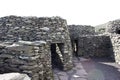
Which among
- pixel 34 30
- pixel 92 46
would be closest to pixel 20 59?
pixel 34 30

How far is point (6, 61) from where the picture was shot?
5.18m

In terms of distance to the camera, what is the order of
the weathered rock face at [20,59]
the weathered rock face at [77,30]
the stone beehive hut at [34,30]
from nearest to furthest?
the weathered rock face at [20,59] → the stone beehive hut at [34,30] → the weathered rock face at [77,30]

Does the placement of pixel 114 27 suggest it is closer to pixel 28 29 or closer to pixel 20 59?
pixel 28 29

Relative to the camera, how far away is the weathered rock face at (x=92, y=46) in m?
15.3

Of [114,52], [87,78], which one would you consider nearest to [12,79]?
[87,78]

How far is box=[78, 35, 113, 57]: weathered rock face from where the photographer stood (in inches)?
601

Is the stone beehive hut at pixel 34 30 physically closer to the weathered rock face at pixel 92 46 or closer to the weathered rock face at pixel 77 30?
the weathered rock face at pixel 92 46

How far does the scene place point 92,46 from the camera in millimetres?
15383

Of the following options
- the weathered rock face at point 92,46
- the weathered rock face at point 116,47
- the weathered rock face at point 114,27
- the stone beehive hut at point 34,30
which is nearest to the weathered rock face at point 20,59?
the stone beehive hut at point 34,30

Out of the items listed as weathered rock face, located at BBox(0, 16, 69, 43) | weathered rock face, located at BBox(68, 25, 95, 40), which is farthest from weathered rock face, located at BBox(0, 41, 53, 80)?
weathered rock face, located at BBox(68, 25, 95, 40)

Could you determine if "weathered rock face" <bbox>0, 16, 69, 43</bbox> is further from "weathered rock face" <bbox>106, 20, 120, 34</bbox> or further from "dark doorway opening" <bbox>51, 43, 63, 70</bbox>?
"weathered rock face" <bbox>106, 20, 120, 34</bbox>

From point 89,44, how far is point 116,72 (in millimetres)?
5687

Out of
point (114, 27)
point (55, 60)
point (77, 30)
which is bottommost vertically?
point (55, 60)

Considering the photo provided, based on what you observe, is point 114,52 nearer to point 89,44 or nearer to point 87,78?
point 89,44
